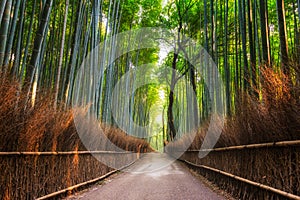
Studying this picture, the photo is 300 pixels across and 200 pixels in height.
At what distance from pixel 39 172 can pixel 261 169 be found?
2.49m

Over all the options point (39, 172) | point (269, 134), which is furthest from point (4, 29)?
point (269, 134)

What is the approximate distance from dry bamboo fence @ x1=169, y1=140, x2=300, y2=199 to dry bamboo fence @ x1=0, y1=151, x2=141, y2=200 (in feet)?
7.84

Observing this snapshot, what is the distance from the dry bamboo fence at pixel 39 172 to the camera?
272 centimetres

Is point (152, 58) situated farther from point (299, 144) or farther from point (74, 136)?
point (299, 144)

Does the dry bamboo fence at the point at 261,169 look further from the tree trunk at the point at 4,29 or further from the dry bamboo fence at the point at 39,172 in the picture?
the tree trunk at the point at 4,29

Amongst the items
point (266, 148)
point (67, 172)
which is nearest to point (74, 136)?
point (67, 172)

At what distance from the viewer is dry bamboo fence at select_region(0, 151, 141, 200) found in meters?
2.72

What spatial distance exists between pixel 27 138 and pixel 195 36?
42.5ft

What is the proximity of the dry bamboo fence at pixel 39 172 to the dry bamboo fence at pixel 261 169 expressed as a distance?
2.39 metres

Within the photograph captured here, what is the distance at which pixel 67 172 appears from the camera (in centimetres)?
428

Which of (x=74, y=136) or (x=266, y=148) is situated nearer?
(x=266, y=148)


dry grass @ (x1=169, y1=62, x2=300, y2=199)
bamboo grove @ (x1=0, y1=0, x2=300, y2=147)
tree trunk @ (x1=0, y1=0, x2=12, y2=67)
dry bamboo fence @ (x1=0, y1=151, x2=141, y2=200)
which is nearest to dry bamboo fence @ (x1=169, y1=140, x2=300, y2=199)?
dry grass @ (x1=169, y1=62, x2=300, y2=199)

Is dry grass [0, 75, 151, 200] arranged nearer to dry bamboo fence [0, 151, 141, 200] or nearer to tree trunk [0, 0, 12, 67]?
dry bamboo fence [0, 151, 141, 200]

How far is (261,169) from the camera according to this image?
3166mm
